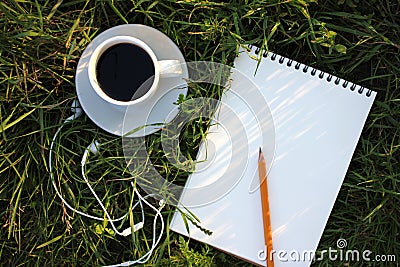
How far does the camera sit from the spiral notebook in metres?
1.29

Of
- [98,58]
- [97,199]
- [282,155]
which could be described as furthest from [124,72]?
→ [282,155]

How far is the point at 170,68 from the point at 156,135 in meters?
0.16

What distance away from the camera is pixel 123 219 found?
51.2 inches

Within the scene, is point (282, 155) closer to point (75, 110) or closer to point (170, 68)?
point (170, 68)

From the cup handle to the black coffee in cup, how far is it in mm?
25

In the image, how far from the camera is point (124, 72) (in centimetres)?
123

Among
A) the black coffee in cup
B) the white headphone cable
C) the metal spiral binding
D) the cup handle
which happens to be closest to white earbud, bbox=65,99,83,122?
the white headphone cable

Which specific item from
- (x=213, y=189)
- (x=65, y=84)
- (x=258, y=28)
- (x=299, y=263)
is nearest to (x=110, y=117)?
(x=65, y=84)

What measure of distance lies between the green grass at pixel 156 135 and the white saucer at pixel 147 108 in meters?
0.03

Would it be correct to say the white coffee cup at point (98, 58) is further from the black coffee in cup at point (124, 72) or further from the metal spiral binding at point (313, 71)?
the metal spiral binding at point (313, 71)

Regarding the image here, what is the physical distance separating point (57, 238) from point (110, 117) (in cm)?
30

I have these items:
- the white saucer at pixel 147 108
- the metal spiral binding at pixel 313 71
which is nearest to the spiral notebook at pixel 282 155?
the metal spiral binding at pixel 313 71

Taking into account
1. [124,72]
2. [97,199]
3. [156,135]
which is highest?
[124,72]

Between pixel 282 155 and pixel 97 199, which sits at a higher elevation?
pixel 282 155
